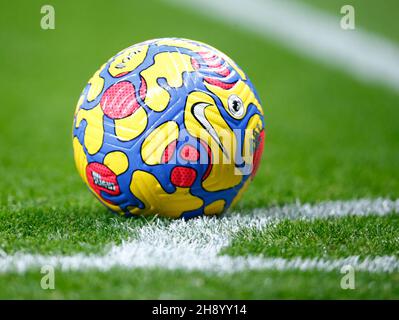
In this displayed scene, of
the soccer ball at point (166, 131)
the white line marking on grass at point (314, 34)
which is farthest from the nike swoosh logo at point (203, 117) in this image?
the white line marking on grass at point (314, 34)

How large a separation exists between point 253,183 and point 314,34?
8.93 metres

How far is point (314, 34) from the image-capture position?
1414cm

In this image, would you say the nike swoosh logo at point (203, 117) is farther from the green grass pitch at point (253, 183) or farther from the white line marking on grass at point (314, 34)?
the white line marking on grass at point (314, 34)

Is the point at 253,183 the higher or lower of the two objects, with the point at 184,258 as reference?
higher

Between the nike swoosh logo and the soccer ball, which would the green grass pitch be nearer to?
the soccer ball

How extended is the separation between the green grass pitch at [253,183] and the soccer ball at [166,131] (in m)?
0.28

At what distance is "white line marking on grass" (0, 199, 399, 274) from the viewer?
3.44 meters

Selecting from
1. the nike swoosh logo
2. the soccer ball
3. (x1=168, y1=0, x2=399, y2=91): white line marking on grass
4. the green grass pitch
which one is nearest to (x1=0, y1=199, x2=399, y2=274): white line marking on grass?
the green grass pitch

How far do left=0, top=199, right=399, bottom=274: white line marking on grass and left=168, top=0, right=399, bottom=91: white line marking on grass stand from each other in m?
7.16

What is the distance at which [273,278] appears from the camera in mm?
3301

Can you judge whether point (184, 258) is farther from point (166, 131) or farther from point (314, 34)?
point (314, 34)

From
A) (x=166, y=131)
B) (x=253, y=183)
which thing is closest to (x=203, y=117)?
(x=166, y=131)

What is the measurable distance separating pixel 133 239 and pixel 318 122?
199 inches
